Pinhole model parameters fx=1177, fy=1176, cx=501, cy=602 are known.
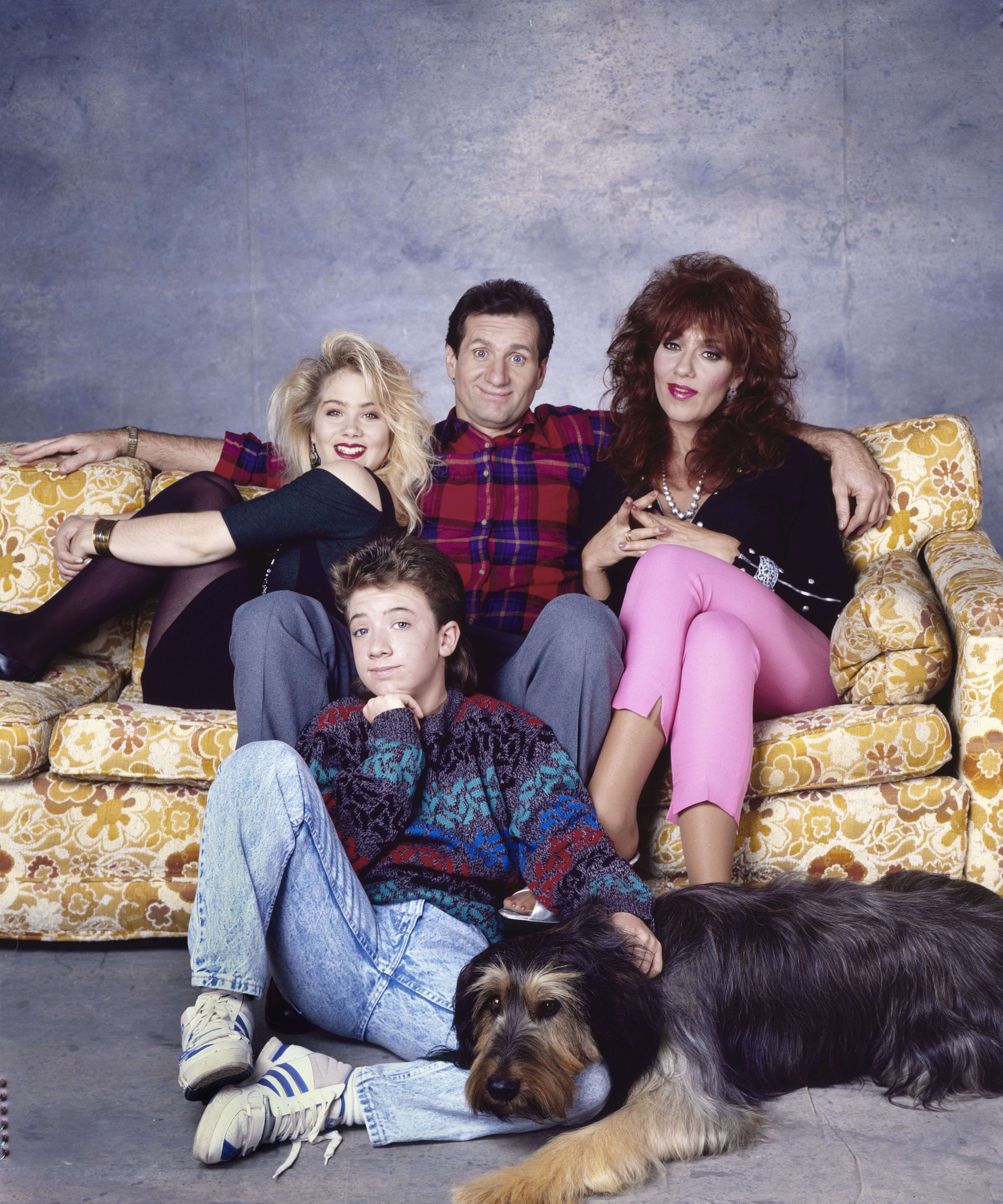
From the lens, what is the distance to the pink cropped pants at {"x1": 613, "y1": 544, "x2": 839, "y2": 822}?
7.30 ft

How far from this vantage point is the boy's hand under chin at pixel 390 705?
1.99 metres

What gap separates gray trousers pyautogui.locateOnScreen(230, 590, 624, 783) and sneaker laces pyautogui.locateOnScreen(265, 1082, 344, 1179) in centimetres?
69

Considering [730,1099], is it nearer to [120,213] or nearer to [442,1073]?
[442,1073]

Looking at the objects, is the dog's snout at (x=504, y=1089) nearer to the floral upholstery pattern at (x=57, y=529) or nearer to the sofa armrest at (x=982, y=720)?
the sofa armrest at (x=982, y=720)

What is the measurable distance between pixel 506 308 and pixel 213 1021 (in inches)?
75.5

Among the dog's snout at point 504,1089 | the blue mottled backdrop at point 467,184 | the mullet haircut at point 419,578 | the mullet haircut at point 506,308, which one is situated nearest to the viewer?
the dog's snout at point 504,1089

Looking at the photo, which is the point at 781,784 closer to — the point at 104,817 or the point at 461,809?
the point at 461,809

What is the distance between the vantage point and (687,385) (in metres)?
2.88

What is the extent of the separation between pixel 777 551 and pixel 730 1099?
1.47m

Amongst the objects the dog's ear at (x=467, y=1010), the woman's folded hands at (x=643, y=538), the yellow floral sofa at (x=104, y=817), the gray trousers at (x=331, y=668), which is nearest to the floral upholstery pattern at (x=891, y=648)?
the woman's folded hands at (x=643, y=538)

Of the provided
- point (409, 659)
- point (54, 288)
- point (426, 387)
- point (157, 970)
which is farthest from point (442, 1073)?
point (54, 288)

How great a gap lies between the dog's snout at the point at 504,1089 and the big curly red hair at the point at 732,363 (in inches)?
66.9

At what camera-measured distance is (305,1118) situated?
1707mm

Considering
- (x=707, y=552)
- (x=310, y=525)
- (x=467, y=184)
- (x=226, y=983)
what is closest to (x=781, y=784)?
(x=707, y=552)
